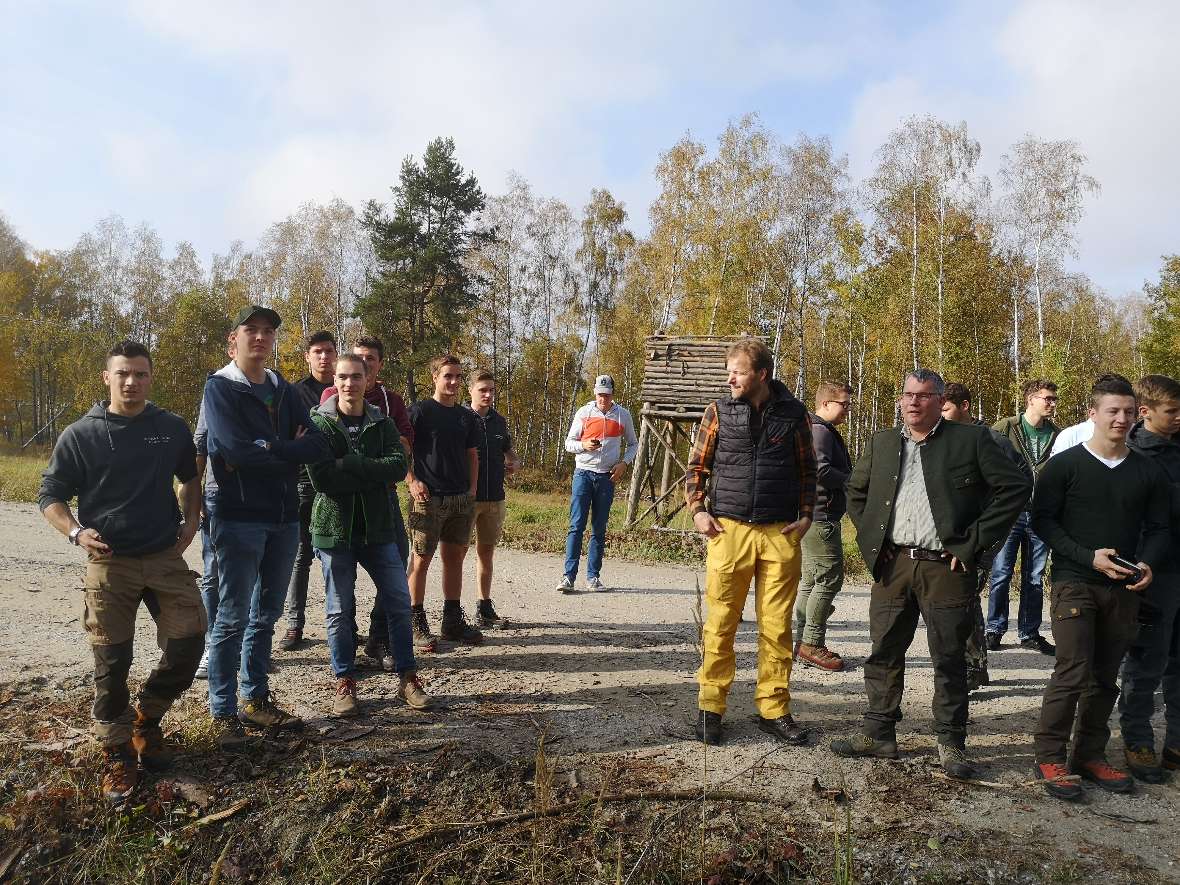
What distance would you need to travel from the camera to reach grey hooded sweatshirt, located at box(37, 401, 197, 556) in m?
3.78

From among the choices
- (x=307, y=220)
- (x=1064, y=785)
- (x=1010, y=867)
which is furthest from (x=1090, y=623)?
(x=307, y=220)

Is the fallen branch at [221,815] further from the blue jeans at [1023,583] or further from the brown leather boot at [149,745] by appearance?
the blue jeans at [1023,583]

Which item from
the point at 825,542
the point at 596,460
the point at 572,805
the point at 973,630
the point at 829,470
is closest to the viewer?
the point at 572,805

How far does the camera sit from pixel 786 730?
4402 mm

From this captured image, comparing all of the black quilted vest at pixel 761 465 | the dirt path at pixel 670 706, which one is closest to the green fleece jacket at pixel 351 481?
the dirt path at pixel 670 706

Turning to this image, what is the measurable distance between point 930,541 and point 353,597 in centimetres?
345

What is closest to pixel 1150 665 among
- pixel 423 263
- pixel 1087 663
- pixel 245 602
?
pixel 1087 663

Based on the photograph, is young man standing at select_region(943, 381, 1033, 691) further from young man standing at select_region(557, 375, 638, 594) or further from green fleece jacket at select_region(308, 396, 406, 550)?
green fleece jacket at select_region(308, 396, 406, 550)

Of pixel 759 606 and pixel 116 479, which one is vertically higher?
pixel 116 479

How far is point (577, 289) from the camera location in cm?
3516

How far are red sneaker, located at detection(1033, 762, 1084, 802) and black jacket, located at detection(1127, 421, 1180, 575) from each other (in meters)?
1.31

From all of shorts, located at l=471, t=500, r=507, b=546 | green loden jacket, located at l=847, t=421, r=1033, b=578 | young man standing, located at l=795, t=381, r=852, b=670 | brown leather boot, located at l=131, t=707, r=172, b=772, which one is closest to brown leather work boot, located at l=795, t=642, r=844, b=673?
young man standing, located at l=795, t=381, r=852, b=670

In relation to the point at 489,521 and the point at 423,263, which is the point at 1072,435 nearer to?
the point at 489,521

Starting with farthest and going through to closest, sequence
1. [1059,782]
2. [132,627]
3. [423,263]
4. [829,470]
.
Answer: [423,263] < [829,470] < [132,627] < [1059,782]
